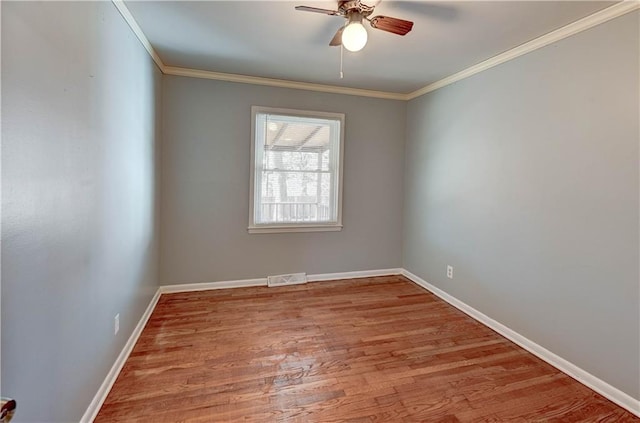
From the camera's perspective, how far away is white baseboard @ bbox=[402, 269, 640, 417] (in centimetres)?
194

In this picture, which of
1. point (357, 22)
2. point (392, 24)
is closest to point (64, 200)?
point (357, 22)

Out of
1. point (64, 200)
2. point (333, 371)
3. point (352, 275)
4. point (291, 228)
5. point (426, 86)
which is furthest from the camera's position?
point (352, 275)

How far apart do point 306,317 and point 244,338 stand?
0.66m

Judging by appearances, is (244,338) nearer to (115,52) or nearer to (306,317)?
(306,317)

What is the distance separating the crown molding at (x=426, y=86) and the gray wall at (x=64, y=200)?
2.11 ft

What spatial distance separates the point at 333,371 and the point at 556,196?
81.7 inches

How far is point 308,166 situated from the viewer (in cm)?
396

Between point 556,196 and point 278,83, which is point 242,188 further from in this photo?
point 556,196

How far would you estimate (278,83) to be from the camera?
3701 millimetres

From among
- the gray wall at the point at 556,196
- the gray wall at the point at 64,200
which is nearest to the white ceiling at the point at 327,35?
the gray wall at the point at 556,196

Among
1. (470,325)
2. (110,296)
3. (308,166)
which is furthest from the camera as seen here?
(308,166)

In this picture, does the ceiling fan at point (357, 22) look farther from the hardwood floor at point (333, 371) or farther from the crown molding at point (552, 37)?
the hardwood floor at point (333, 371)

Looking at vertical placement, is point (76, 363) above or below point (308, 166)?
below

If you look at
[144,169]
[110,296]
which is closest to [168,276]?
[144,169]
